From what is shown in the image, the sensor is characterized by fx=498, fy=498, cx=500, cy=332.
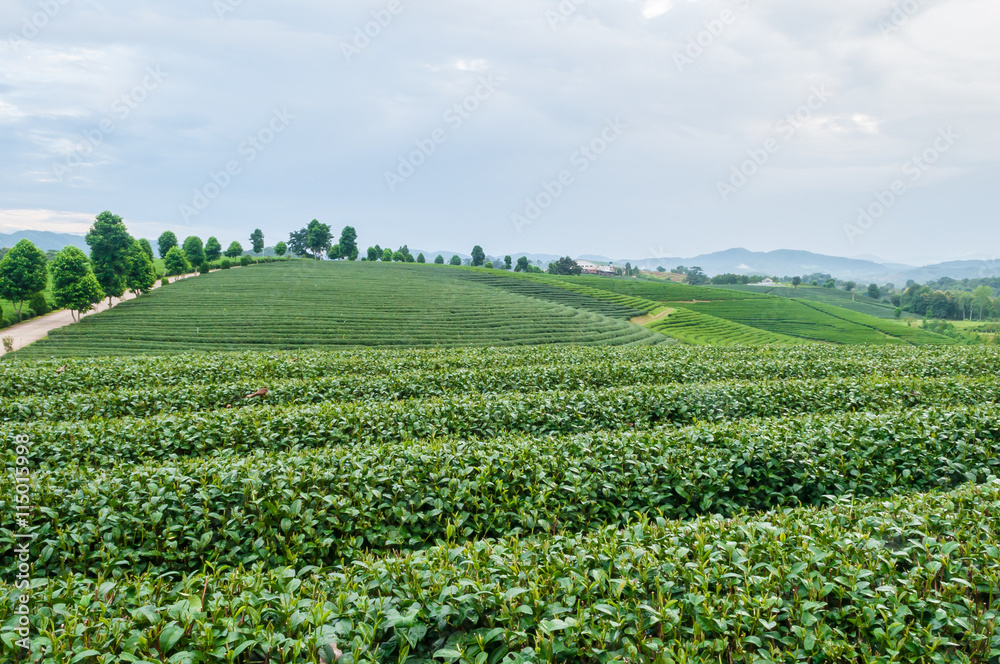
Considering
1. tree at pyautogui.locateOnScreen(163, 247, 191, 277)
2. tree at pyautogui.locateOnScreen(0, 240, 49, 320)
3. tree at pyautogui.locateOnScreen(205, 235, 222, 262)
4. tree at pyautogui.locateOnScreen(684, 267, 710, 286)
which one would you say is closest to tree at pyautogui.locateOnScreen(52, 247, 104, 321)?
tree at pyautogui.locateOnScreen(0, 240, 49, 320)

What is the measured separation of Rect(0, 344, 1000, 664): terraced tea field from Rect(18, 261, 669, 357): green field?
23.4 meters

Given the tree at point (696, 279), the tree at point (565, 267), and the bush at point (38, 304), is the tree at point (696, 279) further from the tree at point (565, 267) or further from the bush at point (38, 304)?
the bush at point (38, 304)

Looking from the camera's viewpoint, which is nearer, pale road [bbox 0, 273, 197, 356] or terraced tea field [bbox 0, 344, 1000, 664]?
terraced tea field [bbox 0, 344, 1000, 664]

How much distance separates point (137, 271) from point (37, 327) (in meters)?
8.91

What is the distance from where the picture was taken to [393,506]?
427 cm

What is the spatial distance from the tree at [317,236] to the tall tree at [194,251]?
2993 cm

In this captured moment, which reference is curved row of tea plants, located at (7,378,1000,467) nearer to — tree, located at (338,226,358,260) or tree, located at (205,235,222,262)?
tree, located at (205,235,222,262)

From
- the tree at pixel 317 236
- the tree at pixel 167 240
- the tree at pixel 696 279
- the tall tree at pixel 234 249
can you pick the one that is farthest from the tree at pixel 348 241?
the tree at pixel 696 279

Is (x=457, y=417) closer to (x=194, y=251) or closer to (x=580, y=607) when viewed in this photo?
(x=580, y=607)

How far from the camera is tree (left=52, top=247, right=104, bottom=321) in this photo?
107 ft

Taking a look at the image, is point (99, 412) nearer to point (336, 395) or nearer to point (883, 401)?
point (336, 395)

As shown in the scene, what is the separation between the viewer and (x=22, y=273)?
33625mm

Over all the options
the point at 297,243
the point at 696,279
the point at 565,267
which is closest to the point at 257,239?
the point at 297,243

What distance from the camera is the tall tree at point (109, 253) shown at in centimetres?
3756
